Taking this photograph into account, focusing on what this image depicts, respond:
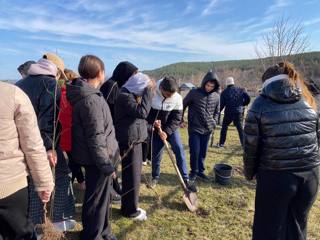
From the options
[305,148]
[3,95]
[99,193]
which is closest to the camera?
[3,95]

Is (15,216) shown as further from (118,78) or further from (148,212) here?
(118,78)

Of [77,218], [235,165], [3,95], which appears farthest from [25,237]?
[235,165]

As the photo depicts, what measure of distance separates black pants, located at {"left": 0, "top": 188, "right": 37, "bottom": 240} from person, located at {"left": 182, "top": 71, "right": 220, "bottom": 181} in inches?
137

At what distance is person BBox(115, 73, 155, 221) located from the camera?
3.67m

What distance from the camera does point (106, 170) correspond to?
2994mm

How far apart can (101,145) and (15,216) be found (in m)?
0.96

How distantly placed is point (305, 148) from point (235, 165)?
173 inches

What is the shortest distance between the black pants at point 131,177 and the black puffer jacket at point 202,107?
169 cm

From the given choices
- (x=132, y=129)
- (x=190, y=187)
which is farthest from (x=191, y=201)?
(x=132, y=129)

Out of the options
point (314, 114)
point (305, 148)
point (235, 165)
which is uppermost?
point (314, 114)

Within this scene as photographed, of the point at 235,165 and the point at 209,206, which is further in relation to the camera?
the point at 235,165

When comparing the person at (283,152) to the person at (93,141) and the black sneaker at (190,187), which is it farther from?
the black sneaker at (190,187)

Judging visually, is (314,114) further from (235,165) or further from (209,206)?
(235,165)

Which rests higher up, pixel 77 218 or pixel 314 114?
pixel 314 114
